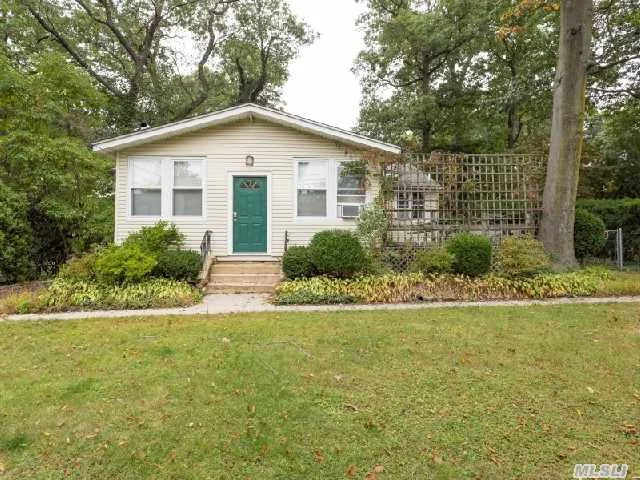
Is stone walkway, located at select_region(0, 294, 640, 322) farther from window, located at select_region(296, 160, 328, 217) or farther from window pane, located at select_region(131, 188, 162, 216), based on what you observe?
window pane, located at select_region(131, 188, 162, 216)

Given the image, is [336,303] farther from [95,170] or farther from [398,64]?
[398,64]

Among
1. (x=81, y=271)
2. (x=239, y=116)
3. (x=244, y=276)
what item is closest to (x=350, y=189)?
(x=239, y=116)

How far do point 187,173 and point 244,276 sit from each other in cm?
341

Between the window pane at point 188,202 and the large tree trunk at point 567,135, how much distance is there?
893 centimetres

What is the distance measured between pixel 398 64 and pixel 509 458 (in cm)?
1965

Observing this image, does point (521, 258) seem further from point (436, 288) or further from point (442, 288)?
point (436, 288)

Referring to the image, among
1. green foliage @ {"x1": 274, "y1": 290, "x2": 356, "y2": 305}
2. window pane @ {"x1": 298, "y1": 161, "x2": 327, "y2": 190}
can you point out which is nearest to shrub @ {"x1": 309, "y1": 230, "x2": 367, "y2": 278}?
green foliage @ {"x1": 274, "y1": 290, "x2": 356, "y2": 305}

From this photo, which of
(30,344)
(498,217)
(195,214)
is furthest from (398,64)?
(30,344)

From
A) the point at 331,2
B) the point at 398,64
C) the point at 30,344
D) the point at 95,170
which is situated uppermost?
the point at 331,2

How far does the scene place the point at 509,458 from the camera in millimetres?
2268

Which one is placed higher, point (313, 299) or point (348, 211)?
point (348, 211)

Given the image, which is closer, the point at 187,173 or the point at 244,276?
the point at 244,276

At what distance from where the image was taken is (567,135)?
8.35 meters

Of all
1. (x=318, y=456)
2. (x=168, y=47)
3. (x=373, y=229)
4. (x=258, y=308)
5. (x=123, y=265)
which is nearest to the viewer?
(x=318, y=456)
